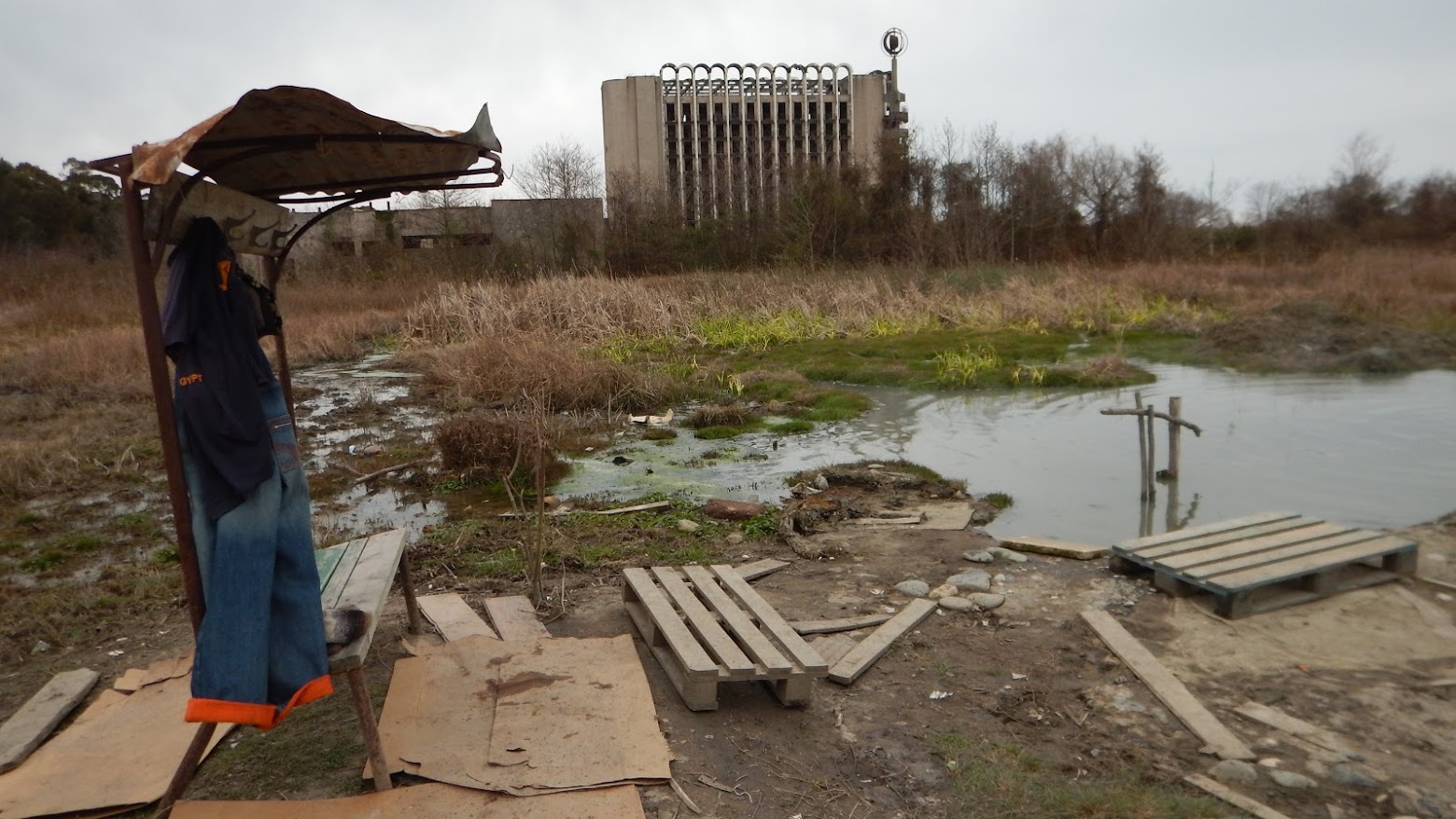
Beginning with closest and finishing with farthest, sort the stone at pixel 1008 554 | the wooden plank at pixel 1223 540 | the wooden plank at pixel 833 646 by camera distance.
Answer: the wooden plank at pixel 833 646 → the wooden plank at pixel 1223 540 → the stone at pixel 1008 554

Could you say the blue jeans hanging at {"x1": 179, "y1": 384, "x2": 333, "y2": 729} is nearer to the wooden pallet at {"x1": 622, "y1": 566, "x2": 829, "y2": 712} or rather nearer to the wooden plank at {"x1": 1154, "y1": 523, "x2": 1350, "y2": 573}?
the wooden pallet at {"x1": 622, "y1": 566, "x2": 829, "y2": 712}

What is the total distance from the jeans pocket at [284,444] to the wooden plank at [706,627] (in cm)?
194

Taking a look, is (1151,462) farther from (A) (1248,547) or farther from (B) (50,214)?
(B) (50,214)

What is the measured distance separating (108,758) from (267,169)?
2.43m

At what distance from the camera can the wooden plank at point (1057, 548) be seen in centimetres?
635

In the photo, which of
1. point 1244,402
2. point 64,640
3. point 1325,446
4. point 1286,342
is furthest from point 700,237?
point 64,640

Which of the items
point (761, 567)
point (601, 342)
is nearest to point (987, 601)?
point (761, 567)

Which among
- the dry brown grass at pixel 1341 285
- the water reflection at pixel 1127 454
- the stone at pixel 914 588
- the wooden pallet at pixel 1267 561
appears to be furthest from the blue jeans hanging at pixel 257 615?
the dry brown grass at pixel 1341 285

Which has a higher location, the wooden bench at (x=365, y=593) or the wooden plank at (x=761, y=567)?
the wooden bench at (x=365, y=593)

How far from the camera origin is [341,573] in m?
4.12

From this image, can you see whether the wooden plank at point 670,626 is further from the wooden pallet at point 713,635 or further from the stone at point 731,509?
the stone at point 731,509

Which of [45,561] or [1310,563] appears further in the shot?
[45,561]

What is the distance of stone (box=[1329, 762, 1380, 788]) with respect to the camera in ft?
12.1

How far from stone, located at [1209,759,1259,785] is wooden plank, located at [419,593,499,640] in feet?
10.6
